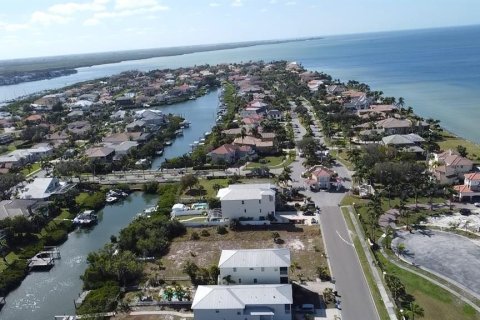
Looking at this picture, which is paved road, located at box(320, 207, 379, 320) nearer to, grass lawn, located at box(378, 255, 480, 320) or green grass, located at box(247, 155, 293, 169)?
grass lawn, located at box(378, 255, 480, 320)

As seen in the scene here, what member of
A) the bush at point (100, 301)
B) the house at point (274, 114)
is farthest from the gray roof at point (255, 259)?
the house at point (274, 114)

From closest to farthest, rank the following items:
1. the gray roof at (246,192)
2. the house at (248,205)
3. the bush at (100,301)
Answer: the bush at (100,301) < the house at (248,205) < the gray roof at (246,192)

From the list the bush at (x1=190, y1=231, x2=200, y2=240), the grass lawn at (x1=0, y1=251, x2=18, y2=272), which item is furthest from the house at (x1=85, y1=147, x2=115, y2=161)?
the bush at (x1=190, y1=231, x2=200, y2=240)

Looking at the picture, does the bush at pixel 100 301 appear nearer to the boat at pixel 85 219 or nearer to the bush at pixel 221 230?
the bush at pixel 221 230

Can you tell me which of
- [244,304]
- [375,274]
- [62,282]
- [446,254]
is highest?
[244,304]

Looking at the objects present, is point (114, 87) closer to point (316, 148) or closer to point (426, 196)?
point (316, 148)

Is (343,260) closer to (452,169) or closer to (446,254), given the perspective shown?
(446,254)

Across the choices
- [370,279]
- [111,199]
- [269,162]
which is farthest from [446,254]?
[111,199]
